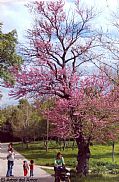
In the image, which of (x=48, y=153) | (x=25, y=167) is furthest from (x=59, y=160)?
(x=25, y=167)

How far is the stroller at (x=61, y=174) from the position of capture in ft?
6.11

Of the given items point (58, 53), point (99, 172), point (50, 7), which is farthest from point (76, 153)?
point (50, 7)

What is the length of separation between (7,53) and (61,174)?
26.7 inches

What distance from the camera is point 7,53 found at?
1679mm

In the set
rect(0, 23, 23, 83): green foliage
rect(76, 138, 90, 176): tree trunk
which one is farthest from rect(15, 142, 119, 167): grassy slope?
rect(0, 23, 23, 83): green foliage

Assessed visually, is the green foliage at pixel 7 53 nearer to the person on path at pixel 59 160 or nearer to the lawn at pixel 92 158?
the lawn at pixel 92 158

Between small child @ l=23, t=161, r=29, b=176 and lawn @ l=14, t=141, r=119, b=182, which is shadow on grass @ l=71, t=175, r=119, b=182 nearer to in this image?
lawn @ l=14, t=141, r=119, b=182

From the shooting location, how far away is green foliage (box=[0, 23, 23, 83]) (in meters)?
Answer: 1.66

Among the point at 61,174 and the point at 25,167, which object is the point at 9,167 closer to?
the point at 25,167

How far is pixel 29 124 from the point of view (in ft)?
5.90

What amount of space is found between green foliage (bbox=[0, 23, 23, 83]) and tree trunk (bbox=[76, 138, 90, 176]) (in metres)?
0.67

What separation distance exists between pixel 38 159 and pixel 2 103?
13.3 inches

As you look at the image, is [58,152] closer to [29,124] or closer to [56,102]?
[29,124]

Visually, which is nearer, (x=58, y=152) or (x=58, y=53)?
(x=58, y=152)
